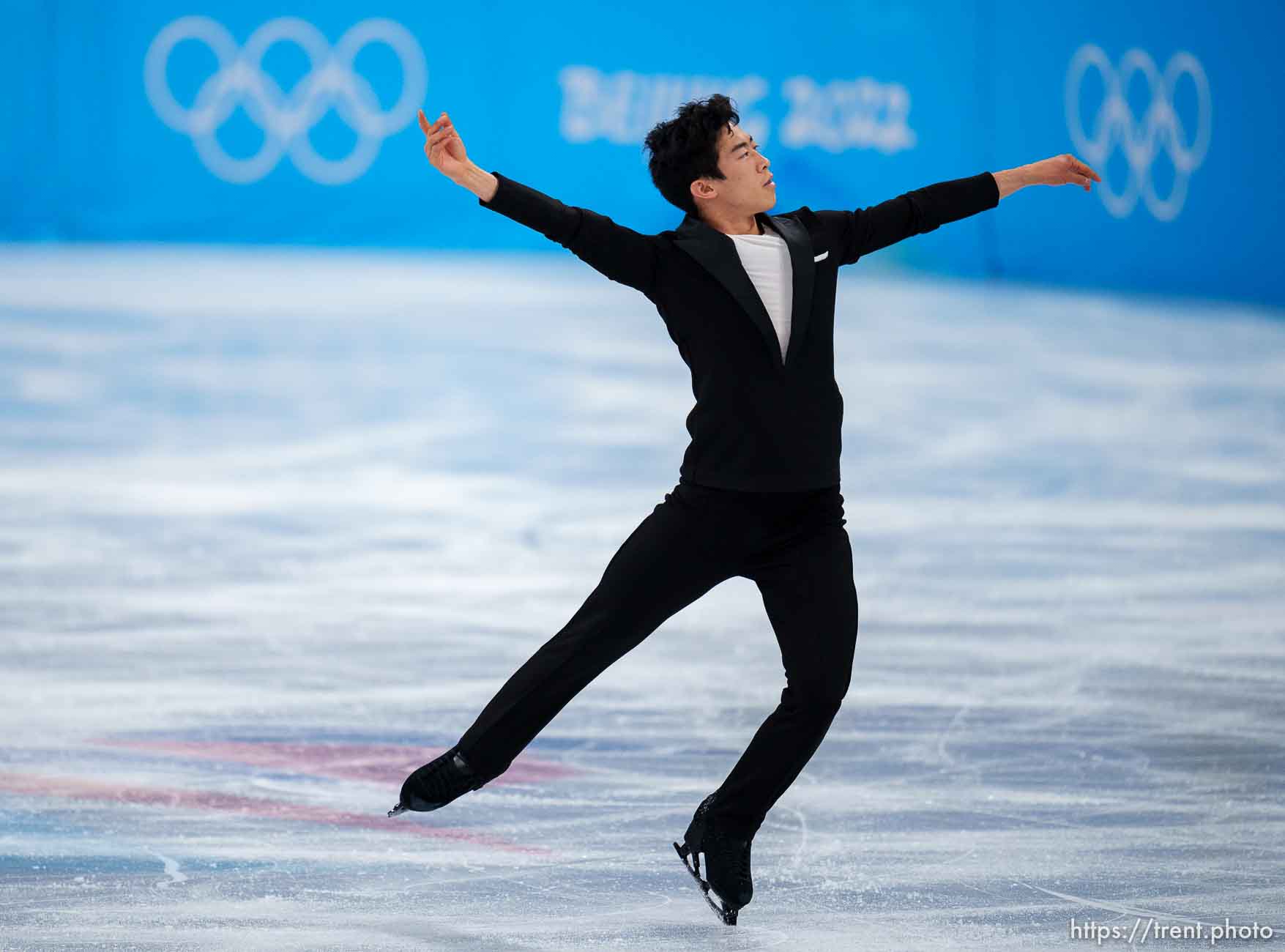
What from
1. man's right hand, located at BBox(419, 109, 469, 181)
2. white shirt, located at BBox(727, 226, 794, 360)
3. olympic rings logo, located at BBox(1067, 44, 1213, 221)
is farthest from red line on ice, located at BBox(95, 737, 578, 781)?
olympic rings logo, located at BBox(1067, 44, 1213, 221)

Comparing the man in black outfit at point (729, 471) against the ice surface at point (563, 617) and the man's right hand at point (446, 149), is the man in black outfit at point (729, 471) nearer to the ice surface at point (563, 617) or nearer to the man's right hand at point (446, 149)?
the man's right hand at point (446, 149)

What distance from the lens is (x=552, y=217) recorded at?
3021 millimetres

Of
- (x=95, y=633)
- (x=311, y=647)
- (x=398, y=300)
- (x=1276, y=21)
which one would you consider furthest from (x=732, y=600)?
(x=1276, y=21)

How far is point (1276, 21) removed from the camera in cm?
1088

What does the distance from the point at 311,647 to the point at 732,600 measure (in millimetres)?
1569

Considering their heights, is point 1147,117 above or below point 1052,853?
above

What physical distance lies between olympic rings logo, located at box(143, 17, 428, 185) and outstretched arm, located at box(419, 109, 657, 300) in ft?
21.0

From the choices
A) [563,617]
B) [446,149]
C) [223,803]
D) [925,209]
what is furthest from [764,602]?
[563,617]

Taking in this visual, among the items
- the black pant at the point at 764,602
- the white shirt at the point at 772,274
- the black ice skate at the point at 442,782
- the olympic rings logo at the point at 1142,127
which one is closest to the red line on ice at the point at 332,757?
the black ice skate at the point at 442,782

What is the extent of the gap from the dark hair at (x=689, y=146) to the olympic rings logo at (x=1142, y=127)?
7.52 meters

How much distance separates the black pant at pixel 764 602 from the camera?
3111 mm

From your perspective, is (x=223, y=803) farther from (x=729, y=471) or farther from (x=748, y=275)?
(x=748, y=275)

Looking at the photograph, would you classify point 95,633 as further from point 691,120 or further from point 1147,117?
point 1147,117

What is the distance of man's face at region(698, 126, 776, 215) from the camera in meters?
3.17
